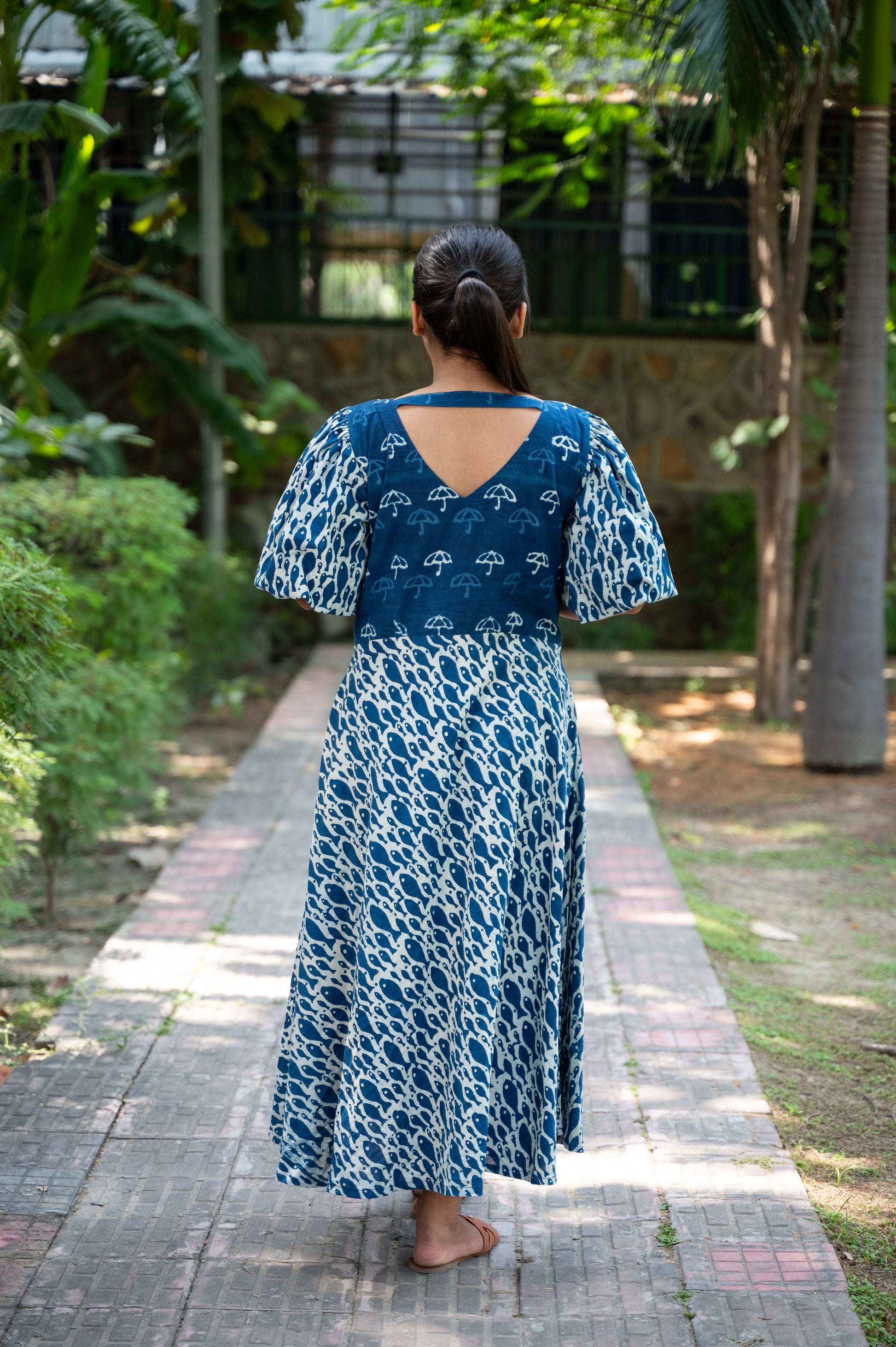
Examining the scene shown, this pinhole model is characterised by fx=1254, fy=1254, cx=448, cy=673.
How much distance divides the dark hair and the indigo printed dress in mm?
86

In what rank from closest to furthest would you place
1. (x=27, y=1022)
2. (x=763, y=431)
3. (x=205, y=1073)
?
(x=205, y=1073) < (x=27, y=1022) < (x=763, y=431)

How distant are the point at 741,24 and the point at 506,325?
3663 millimetres

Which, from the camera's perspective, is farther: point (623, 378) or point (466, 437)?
point (623, 378)

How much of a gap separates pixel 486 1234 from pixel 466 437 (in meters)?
1.53

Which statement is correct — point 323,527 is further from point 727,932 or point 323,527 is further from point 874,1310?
point 727,932

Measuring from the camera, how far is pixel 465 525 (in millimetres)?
2252

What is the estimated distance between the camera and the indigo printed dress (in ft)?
7.43

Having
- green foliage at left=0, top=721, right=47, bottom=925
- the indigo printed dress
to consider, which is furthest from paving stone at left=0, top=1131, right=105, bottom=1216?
green foliage at left=0, top=721, right=47, bottom=925

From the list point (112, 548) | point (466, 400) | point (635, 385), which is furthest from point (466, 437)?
point (635, 385)

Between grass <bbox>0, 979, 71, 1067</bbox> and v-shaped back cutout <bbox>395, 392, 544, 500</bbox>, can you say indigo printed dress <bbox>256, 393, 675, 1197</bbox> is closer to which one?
v-shaped back cutout <bbox>395, 392, 544, 500</bbox>

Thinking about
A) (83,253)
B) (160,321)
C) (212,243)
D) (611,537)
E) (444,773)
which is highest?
(212,243)

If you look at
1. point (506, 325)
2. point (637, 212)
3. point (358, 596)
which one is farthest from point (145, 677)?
point (637, 212)

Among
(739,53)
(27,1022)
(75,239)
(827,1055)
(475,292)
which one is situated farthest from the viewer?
(75,239)

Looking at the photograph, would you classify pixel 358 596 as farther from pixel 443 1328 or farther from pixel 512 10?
pixel 512 10
